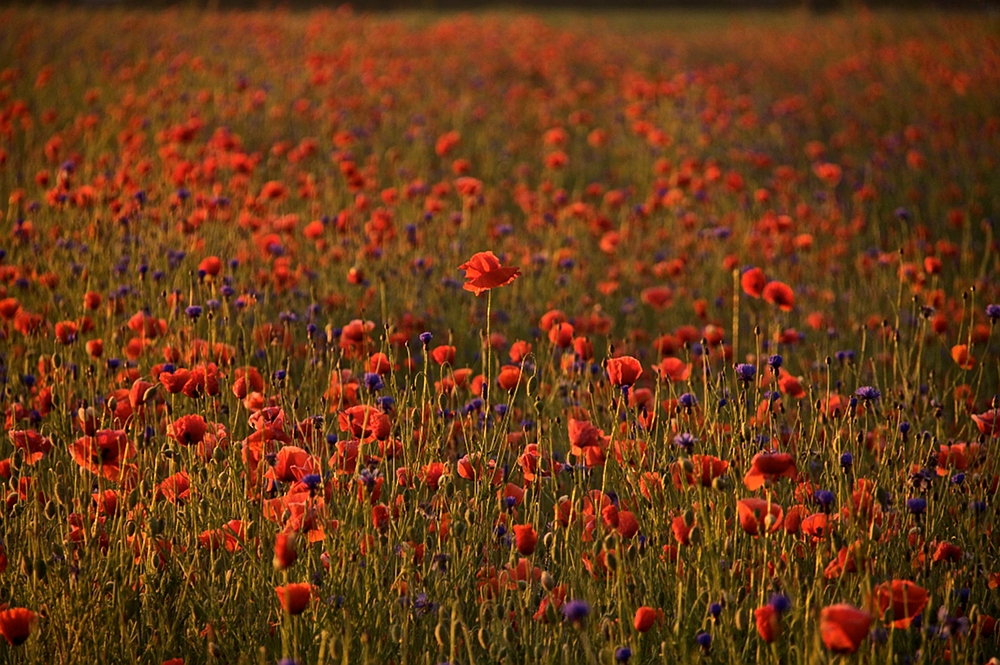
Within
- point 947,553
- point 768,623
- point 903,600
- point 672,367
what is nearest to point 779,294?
point 672,367

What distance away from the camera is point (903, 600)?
67.0 inches

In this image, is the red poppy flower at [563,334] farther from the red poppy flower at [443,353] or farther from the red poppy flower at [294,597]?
the red poppy flower at [294,597]

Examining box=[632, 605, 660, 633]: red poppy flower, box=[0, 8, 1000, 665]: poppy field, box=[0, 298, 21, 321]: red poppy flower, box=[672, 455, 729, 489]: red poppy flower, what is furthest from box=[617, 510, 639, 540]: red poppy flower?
box=[0, 298, 21, 321]: red poppy flower

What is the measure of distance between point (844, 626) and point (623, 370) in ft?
2.83

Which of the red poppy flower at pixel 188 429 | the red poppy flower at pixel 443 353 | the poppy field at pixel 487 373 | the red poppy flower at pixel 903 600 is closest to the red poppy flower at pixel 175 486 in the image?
the poppy field at pixel 487 373

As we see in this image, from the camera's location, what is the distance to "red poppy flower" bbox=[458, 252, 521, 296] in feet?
7.25

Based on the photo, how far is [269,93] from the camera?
808cm

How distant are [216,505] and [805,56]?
10935mm

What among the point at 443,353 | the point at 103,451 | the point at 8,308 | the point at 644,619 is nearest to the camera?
the point at 644,619

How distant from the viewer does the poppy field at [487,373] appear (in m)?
2.00

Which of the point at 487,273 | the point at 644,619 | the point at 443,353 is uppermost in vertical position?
the point at 487,273

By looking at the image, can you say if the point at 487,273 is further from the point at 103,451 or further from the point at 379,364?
the point at 103,451

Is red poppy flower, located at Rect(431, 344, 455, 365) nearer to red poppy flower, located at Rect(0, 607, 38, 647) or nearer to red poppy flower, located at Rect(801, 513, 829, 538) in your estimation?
red poppy flower, located at Rect(801, 513, 829, 538)

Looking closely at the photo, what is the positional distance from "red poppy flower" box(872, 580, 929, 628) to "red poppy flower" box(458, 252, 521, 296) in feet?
3.32
